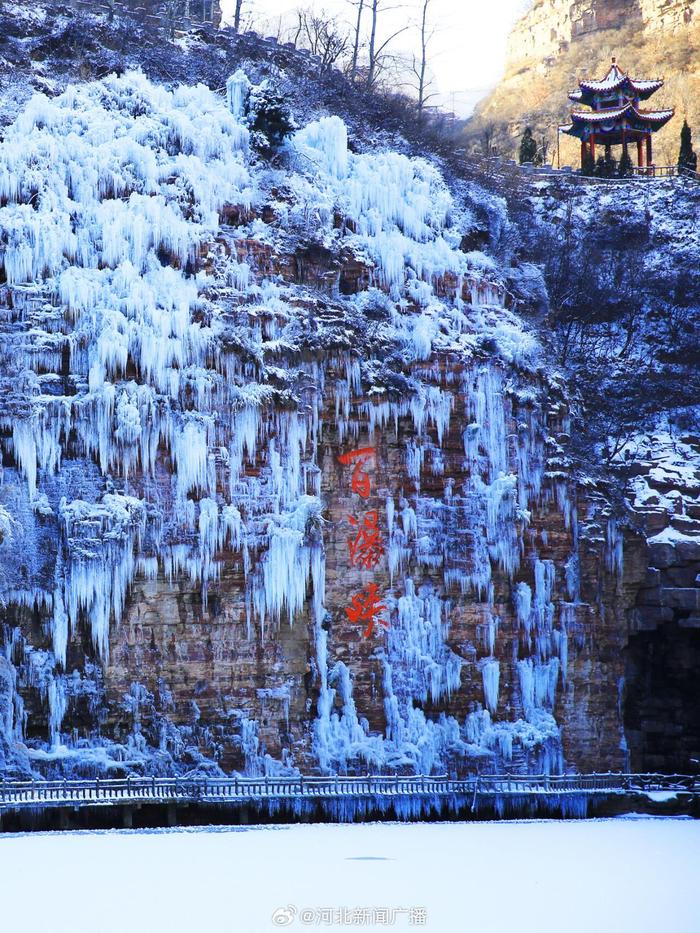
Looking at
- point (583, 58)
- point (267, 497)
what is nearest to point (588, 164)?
point (267, 497)

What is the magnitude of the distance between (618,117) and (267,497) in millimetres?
22156

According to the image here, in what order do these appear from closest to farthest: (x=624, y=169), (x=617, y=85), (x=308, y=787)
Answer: (x=308, y=787), (x=624, y=169), (x=617, y=85)

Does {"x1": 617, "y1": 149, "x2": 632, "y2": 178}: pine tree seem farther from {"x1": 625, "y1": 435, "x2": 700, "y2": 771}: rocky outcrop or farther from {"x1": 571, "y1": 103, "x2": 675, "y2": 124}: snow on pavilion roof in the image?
{"x1": 625, "y1": 435, "x2": 700, "y2": 771}: rocky outcrop

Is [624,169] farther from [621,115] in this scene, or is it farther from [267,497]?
[267,497]

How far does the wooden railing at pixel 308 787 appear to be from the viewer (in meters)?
19.7

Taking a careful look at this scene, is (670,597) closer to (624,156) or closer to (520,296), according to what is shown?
(520,296)

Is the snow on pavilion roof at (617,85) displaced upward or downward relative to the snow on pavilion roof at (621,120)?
upward

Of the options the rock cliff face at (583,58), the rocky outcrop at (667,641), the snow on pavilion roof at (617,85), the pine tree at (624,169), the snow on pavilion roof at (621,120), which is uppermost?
the rock cliff face at (583,58)

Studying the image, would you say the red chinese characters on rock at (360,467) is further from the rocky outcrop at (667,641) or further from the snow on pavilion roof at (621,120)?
the snow on pavilion roof at (621,120)

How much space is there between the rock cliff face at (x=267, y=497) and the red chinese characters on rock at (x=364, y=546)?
0.06 metres

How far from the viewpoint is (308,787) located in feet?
70.4

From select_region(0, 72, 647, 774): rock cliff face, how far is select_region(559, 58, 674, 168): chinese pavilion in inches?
603

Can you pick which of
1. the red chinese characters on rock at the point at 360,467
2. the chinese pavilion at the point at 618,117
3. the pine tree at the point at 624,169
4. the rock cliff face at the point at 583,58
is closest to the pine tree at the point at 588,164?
the chinese pavilion at the point at 618,117

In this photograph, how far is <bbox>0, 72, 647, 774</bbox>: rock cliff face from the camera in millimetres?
21812
